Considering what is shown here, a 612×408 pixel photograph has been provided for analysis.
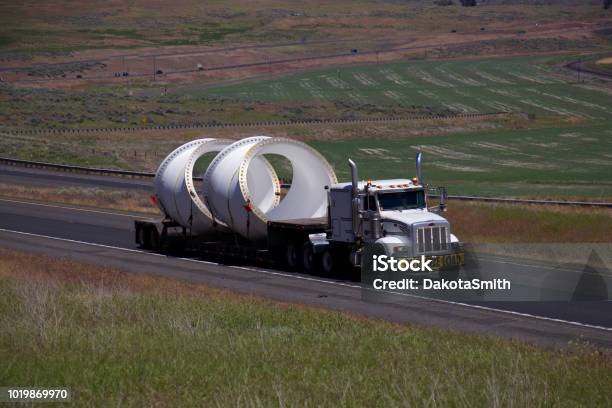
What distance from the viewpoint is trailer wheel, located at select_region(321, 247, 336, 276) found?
107 feet

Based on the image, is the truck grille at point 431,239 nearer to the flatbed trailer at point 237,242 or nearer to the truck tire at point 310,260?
the flatbed trailer at point 237,242

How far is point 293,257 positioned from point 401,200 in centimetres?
491

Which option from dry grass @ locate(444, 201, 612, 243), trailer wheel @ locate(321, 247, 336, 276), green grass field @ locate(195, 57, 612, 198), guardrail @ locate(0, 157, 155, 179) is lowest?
green grass field @ locate(195, 57, 612, 198)

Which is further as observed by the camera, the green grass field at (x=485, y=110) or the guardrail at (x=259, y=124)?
the guardrail at (x=259, y=124)

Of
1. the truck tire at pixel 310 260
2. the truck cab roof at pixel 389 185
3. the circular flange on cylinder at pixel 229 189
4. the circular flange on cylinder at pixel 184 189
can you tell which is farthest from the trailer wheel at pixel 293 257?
the circular flange on cylinder at pixel 184 189

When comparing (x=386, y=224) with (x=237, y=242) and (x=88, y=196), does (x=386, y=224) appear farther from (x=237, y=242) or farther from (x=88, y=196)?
(x=88, y=196)

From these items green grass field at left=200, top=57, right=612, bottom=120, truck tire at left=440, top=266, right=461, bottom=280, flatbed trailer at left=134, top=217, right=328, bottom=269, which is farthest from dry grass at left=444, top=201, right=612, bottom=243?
green grass field at left=200, top=57, right=612, bottom=120

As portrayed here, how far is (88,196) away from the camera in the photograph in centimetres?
5859

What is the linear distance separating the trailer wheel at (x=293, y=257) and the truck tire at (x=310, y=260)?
14.9 inches

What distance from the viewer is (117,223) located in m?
48.3

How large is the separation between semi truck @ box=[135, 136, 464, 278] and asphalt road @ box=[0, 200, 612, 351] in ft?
2.49

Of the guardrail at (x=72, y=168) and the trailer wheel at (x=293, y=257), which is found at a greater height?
the trailer wheel at (x=293, y=257)

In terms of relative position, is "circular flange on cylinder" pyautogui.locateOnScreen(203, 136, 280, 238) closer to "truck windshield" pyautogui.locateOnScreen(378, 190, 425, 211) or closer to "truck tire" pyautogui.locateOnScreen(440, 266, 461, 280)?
"truck windshield" pyautogui.locateOnScreen(378, 190, 425, 211)

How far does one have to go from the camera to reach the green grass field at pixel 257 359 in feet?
46.3
